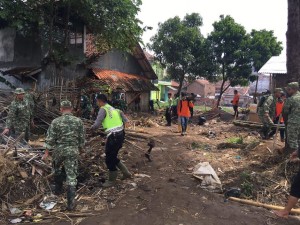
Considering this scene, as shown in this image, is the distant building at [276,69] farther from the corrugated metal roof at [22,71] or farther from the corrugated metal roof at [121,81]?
the corrugated metal roof at [22,71]

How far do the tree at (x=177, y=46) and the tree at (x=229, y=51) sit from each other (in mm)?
1183

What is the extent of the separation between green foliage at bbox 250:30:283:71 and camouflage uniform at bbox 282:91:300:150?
18726 millimetres

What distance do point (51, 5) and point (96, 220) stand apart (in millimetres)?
10784

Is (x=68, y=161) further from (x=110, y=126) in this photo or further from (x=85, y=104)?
(x=85, y=104)

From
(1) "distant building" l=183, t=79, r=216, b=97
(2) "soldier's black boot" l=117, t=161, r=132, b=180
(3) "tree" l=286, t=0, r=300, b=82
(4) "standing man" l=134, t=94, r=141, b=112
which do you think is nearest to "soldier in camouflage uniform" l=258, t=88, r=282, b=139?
(3) "tree" l=286, t=0, r=300, b=82

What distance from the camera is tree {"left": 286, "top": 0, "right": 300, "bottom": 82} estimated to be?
25.1 ft

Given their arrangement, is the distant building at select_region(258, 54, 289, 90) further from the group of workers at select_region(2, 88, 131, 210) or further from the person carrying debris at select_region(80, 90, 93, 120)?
the group of workers at select_region(2, 88, 131, 210)

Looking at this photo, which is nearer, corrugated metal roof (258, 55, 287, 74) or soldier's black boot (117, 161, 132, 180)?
soldier's black boot (117, 161, 132, 180)

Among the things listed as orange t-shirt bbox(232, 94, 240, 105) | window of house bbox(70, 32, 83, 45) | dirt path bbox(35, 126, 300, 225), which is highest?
window of house bbox(70, 32, 83, 45)

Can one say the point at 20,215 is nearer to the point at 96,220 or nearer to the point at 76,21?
the point at 96,220

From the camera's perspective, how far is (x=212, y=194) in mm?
5867

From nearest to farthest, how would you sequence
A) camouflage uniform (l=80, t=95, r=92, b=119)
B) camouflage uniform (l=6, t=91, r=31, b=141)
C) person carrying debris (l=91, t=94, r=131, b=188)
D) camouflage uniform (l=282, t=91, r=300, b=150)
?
1. person carrying debris (l=91, t=94, r=131, b=188)
2. camouflage uniform (l=282, t=91, r=300, b=150)
3. camouflage uniform (l=6, t=91, r=31, b=141)
4. camouflage uniform (l=80, t=95, r=92, b=119)

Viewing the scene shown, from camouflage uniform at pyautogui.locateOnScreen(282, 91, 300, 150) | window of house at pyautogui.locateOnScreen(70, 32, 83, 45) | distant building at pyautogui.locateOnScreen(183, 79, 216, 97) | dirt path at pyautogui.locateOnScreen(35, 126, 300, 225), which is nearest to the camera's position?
dirt path at pyautogui.locateOnScreen(35, 126, 300, 225)

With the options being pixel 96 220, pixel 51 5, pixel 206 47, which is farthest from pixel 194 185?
pixel 206 47
